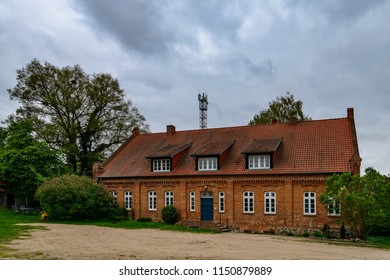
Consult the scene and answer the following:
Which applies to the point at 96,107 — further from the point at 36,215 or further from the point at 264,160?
the point at 264,160

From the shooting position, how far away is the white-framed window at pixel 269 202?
105 ft

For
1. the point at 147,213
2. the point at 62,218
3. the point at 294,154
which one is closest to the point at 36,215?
the point at 62,218

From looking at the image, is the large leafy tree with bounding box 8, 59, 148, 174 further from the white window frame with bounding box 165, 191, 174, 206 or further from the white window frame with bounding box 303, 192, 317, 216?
the white window frame with bounding box 303, 192, 317, 216

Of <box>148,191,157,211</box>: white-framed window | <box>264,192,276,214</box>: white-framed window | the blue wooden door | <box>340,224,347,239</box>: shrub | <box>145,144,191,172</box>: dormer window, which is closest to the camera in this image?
<box>340,224,347,239</box>: shrub

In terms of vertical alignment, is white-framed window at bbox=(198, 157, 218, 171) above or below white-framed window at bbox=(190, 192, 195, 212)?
above

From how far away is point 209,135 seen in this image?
129 feet

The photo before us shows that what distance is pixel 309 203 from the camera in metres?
30.7

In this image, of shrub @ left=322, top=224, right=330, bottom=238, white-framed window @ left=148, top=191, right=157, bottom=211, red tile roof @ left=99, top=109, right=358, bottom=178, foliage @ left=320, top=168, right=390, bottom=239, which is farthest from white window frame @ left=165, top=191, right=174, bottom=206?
foliage @ left=320, top=168, right=390, bottom=239

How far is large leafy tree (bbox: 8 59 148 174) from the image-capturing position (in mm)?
47750

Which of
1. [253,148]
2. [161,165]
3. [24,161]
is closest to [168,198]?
[161,165]

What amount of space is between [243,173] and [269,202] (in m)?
2.95

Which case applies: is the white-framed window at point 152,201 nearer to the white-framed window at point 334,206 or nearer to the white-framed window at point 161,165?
the white-framed window at point 161,165

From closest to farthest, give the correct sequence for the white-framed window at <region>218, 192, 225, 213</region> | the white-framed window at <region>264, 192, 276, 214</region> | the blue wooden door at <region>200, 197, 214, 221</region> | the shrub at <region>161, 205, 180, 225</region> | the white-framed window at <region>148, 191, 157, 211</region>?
the white-framed window at <region>264, 192, 276, 214</region> → the white-framed window at <region>218, 192, 225, 213</region> → the blue wooden door at <region>200, 197, 214, 221</region> → the shrub at <region>161, 205, 180, 225</region> → the white-framed window at <region>148, 191, 157, 211</region>

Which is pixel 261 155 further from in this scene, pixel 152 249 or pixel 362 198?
pixel 152 249
